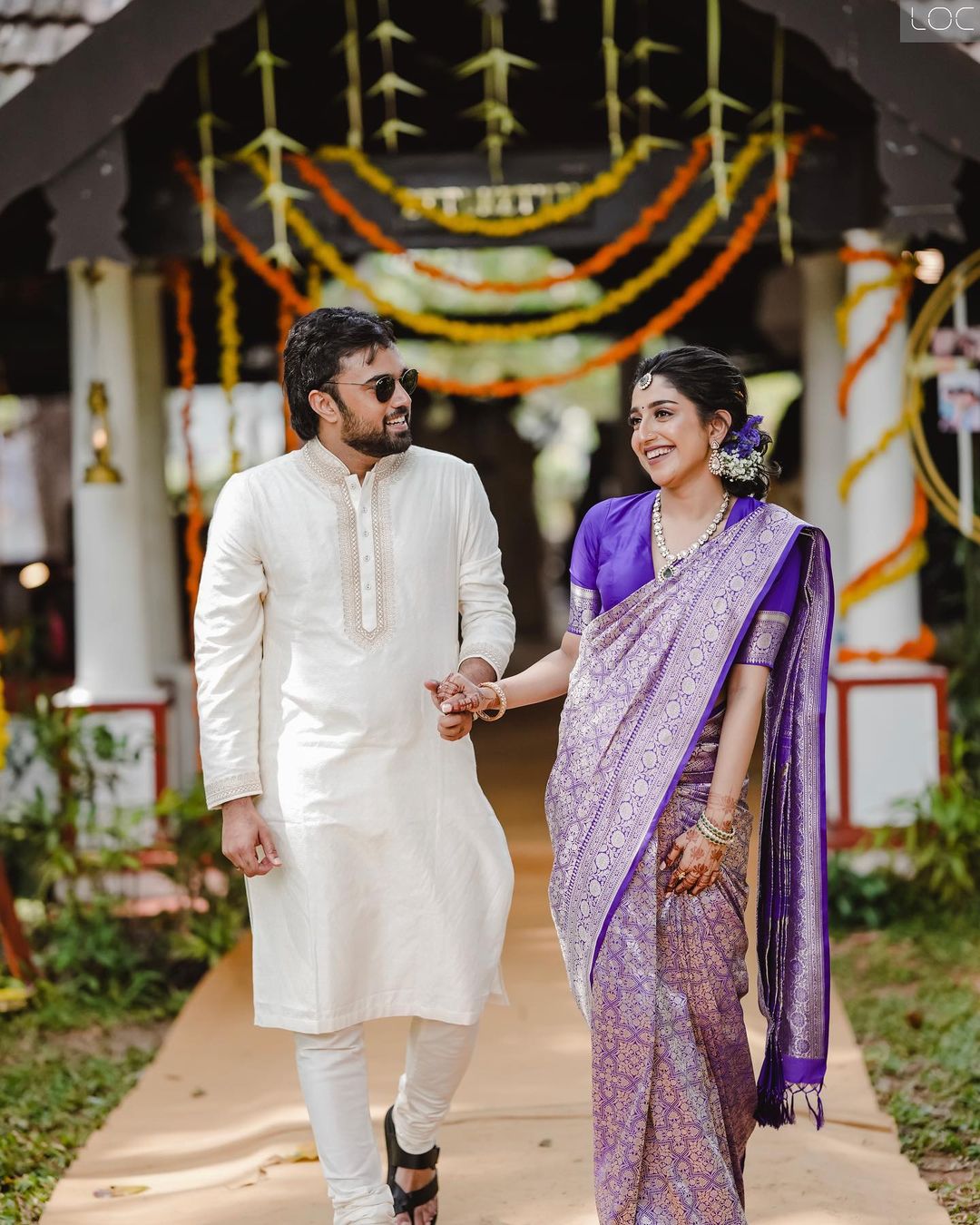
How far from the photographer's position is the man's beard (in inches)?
125

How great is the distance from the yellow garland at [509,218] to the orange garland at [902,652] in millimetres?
2091

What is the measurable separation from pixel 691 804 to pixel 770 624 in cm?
38

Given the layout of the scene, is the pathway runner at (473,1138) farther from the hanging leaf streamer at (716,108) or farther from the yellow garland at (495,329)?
the hanging leaf streamer at (716,108)

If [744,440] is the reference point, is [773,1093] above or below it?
below

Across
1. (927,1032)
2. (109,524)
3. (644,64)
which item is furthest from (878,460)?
(109,524)

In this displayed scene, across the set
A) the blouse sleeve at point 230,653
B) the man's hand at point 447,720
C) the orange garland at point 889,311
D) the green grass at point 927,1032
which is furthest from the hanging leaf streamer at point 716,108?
the man's hand at point 447,720

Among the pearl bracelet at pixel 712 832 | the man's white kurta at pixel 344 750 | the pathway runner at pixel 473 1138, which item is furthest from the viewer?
the pathway runner at pixel 473 1138

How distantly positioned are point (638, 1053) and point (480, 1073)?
1731 millimetres

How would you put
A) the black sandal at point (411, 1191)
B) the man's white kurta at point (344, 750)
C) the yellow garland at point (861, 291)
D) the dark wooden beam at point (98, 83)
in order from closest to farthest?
the man's white kurta at point (344, 750)
the black sandal at point (411, 1191)
the dark wooden beam at point (98, 83)
the yellow garland at point (861, 291)

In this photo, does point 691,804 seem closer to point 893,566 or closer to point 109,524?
point 893,566

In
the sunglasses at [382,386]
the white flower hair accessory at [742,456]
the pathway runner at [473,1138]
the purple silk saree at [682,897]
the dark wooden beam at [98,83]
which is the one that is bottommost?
the pathway runner at [473,1138]

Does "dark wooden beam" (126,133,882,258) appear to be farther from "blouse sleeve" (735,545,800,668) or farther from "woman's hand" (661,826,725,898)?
"woman's hand" (661,826,725,898)

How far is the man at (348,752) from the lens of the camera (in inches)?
122

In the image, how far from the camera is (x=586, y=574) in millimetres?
3168
